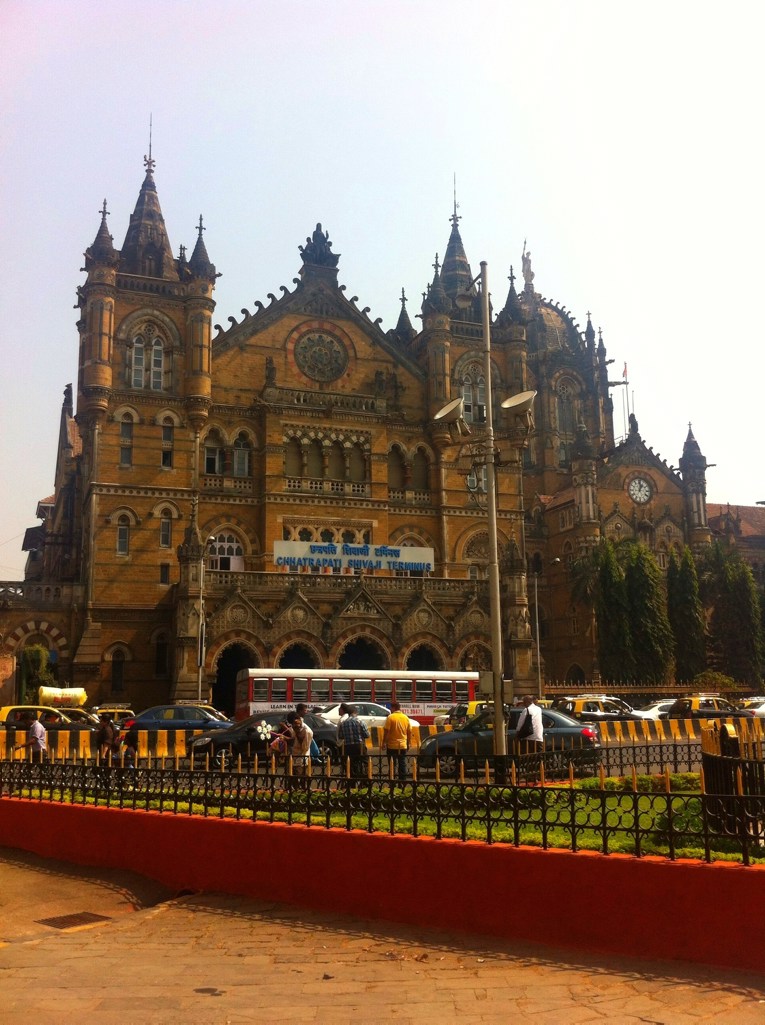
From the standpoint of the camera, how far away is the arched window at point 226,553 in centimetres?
4812

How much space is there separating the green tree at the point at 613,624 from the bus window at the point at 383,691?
18.6 meters

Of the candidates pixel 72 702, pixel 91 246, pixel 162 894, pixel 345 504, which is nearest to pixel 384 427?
pixel 345 504

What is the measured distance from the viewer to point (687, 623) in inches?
2163

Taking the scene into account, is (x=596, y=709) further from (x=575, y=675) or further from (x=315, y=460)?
(x=575, y=675)

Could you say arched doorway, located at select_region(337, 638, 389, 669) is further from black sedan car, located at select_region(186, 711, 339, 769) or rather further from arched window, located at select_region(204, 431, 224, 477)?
black sedan car, located at select_region(186, 711, 339, 769)

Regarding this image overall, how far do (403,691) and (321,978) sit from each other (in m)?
29.4

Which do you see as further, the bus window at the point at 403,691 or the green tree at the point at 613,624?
the green tree at the point at 613,624

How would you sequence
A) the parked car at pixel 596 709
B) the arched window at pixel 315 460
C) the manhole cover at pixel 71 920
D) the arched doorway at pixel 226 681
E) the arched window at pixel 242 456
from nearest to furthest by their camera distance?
the manhole cover at pixel 71 920, the parked car at pixel 596 709, the arched doorway at pixel 226 681, the arched window at pixel 242 456, the arched window at pixel 315 460

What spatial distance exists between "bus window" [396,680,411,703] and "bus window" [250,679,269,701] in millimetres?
5127

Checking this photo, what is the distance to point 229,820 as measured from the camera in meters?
12.2

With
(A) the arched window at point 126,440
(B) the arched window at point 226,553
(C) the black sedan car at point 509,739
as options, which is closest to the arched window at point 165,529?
(B) the arched window at point 226,553

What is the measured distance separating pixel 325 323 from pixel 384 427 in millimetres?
6499

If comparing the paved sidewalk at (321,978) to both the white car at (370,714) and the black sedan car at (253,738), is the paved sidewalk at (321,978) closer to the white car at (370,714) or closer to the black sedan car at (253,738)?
the black sedan car at (253,738)

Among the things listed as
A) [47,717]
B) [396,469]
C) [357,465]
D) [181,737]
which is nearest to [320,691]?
[47,717]
